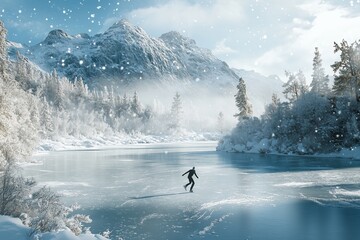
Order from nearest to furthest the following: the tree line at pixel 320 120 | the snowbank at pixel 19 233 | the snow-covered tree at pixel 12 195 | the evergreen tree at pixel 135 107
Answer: the snowbank at pixel 19 233
the snow-covered tree at pixel 12 195
the tree line at pixel 320 120
the evergreen tree at pixel 135 107

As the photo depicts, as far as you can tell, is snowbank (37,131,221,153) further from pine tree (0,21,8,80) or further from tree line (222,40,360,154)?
tree line (222,40,360,154)

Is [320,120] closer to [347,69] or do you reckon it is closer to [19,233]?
[347,69]

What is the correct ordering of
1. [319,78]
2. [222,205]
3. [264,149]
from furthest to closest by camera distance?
1. [319,78]
2. [264,149]
3. [222,205]

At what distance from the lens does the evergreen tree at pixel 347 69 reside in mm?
57594

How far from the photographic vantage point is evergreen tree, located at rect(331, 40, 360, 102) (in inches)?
2267

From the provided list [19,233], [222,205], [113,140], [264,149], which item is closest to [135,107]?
[113,140]

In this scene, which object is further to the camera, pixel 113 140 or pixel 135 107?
pixel 135 107

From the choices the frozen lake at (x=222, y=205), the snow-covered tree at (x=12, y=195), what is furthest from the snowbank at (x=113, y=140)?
the snow-covered tree at (x=12, y=195)

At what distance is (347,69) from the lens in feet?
197

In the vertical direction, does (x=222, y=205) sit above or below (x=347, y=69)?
below

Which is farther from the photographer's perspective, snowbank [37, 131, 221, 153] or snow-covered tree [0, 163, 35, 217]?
snowbank [37, 131, 221, 153]

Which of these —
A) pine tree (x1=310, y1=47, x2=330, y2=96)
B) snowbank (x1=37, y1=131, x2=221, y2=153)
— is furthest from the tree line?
snowbank (x1=37, y1=131, x2=221, y2=153)

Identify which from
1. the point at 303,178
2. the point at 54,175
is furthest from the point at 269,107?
the point at 54,175

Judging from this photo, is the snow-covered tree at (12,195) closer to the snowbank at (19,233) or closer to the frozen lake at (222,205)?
the snowbank at (19,233)
